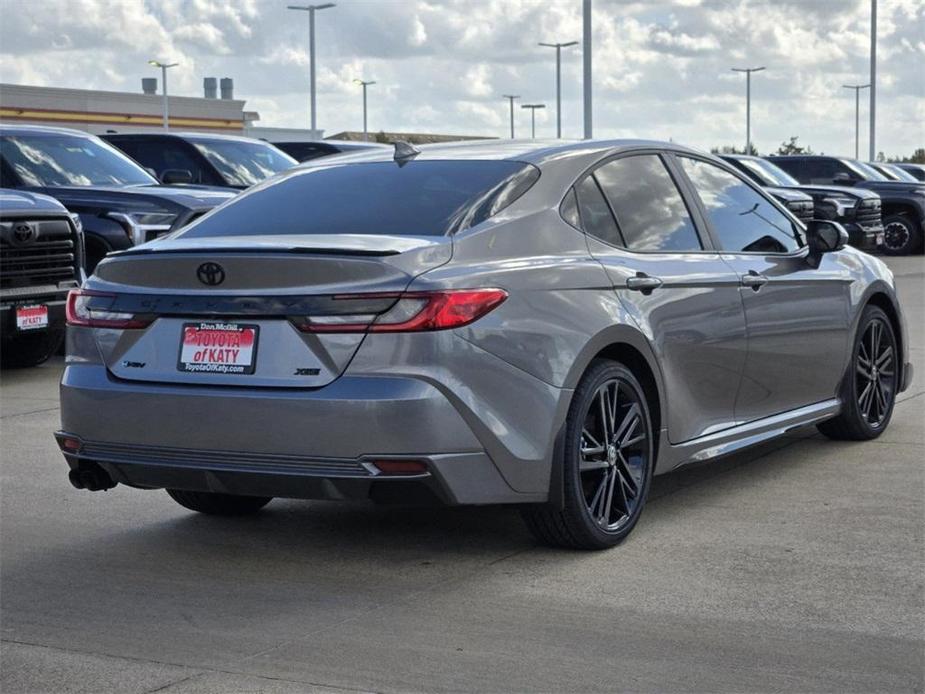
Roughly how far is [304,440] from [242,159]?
13197 millimetres

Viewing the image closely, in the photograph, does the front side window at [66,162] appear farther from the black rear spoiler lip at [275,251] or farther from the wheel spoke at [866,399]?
the black rear spoiler lip at [275,251]

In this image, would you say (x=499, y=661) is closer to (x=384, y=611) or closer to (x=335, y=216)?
(x=384, y=611)

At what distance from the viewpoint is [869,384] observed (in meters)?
8.31

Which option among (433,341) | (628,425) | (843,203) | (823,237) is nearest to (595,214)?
(628,425)

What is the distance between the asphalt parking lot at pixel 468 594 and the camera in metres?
4.55

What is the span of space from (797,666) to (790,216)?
12.3ft

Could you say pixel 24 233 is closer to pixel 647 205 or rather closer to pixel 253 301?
pixel 647 205

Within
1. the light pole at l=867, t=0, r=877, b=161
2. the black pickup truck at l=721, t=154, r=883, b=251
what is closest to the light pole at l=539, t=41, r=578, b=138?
the light pole at l=867, t=0, r=877, b=161

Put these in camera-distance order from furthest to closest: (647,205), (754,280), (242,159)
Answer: (242,159) < (754,280) < (647,205)

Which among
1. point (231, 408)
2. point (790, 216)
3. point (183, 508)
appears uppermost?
point (790, 216)

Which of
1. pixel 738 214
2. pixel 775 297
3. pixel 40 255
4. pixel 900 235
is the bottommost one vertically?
pixel 900 235

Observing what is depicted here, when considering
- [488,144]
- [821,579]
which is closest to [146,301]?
[488,144]

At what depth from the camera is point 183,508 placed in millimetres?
6949

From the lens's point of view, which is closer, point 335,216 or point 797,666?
point 797,666
